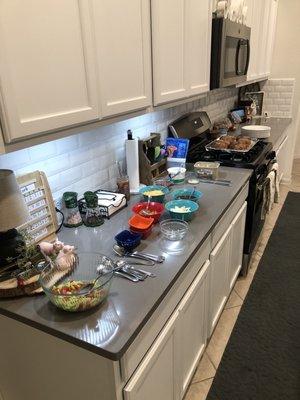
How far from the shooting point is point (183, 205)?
165 cm

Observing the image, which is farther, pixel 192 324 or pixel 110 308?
pixel 192 324

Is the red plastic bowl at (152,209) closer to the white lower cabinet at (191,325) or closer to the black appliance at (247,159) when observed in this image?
the white lower cabinet at (191,325)

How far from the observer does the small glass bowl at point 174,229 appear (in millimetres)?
1410

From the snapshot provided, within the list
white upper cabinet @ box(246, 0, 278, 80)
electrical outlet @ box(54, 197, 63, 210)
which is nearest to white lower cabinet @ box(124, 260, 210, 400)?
electrical outlet @ box(54, 197, 63, 210)

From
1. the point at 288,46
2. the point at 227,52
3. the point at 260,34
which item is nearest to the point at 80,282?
the point at 227,52

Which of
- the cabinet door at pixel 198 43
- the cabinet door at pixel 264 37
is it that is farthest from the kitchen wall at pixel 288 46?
the cabinet door at pixel 198 43

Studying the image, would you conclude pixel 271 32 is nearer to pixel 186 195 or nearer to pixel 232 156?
pixel 232 156

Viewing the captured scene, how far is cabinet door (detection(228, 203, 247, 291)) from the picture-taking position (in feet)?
6.72

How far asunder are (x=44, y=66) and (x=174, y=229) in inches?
34.3

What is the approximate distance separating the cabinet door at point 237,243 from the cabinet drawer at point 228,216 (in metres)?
0.05

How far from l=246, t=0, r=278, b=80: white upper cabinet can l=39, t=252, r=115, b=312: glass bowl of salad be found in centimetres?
261

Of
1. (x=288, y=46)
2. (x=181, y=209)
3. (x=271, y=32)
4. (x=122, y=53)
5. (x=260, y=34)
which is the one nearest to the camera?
(x=122, y=53)

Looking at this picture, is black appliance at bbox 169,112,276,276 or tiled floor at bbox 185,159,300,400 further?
black appliance at bbox 169,112,276,276

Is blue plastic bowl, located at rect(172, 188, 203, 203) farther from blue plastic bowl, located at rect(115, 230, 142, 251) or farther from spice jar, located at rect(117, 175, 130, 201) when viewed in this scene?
blue plastic bowl, located at rect(115, 230, 142, 251)
